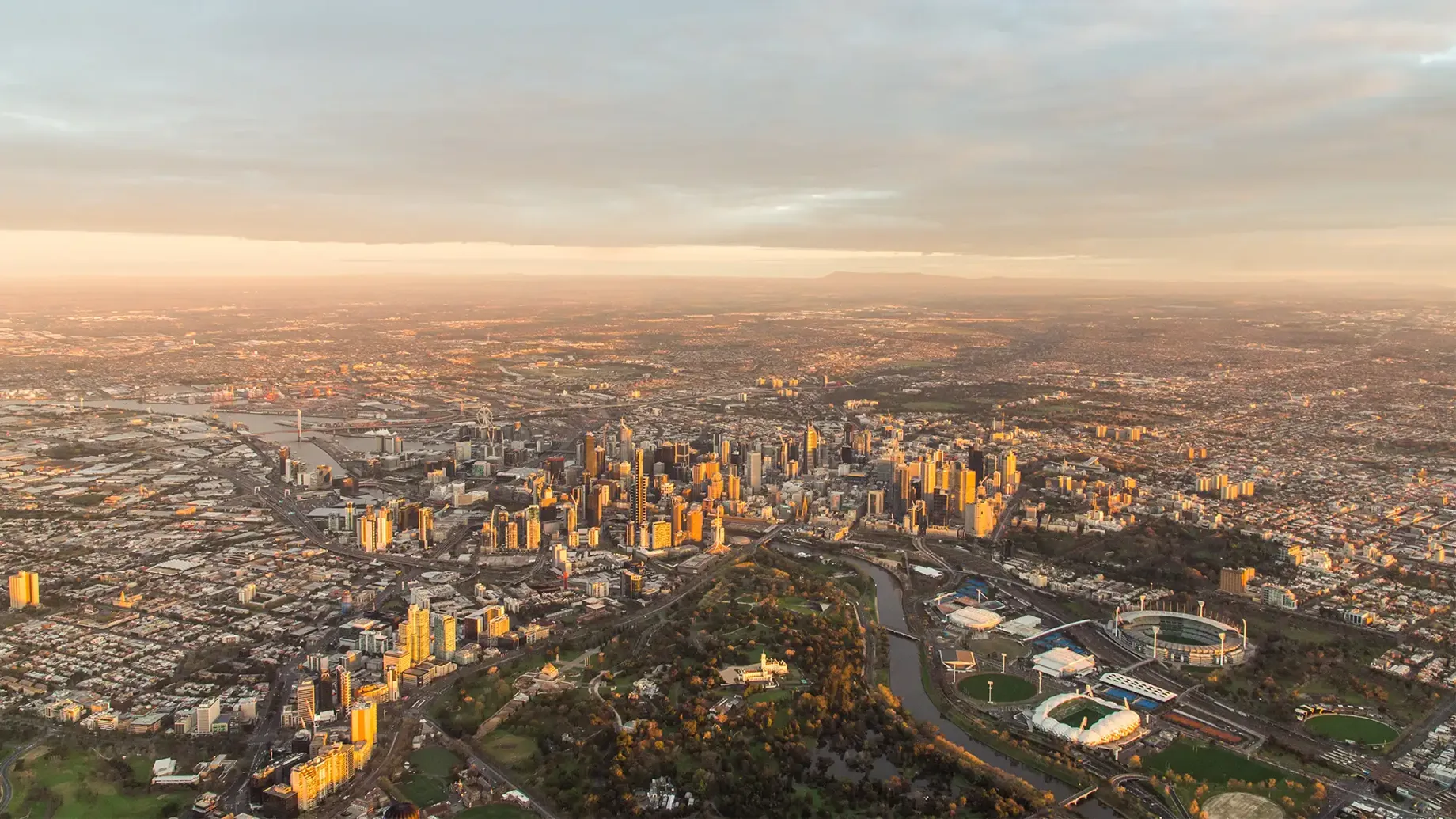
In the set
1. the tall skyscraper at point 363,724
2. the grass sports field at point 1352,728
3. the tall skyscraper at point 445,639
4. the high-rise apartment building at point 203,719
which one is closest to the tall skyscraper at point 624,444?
the tall skyscraper at point 445,639

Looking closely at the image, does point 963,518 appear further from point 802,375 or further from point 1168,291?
point 1168,291

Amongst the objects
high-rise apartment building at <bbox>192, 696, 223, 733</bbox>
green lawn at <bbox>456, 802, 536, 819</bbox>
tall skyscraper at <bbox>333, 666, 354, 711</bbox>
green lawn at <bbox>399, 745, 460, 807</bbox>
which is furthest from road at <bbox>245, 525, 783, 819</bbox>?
tall skyscraper at <bbox>333, 666, 354, 711</bbox>

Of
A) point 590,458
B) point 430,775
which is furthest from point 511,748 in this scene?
point 590,458

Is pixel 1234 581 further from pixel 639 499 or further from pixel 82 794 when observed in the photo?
pixel 82 794

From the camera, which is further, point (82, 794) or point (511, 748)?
point (511, 748)

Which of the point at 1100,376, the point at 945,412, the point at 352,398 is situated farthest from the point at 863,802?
the point at 1100,376

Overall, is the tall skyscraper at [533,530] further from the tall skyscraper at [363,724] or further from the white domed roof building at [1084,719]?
the white domed roof building at [1084,719]
